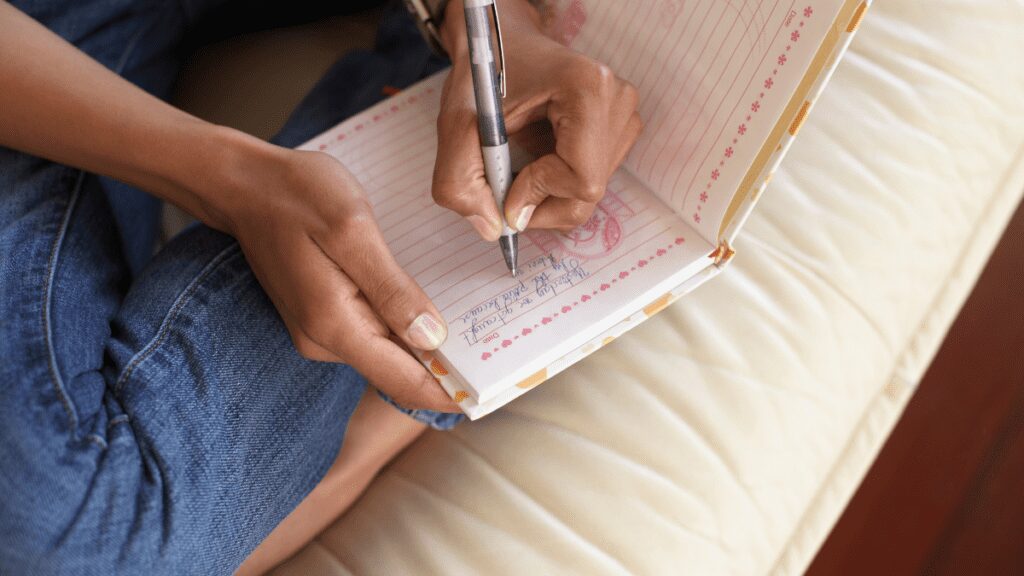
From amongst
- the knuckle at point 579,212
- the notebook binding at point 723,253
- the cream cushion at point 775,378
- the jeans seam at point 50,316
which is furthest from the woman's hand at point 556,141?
the jeans seam at point 50,316

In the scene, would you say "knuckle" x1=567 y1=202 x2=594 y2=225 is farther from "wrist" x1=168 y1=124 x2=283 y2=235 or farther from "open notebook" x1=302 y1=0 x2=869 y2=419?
"wrist" x1=168 y1=124 x2=283 y2=235

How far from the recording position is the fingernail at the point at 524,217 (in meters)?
0.62

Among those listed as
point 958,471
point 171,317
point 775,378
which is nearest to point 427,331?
point 171,317

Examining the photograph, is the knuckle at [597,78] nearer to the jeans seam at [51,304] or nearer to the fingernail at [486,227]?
the fingernail at [486,227]

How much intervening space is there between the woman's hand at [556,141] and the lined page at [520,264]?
3 centimetres

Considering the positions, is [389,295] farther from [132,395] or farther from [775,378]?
[775,378]

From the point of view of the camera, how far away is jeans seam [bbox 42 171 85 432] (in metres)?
0.61

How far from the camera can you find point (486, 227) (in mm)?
617

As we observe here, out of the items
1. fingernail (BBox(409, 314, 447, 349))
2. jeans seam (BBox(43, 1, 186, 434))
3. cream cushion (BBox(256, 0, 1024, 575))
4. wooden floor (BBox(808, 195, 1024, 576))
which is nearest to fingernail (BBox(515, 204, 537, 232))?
fingernail (BBox(409, 314, 447, 349))

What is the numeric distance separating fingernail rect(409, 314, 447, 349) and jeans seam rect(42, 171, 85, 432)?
10.9 inches

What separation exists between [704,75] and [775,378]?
295 mm

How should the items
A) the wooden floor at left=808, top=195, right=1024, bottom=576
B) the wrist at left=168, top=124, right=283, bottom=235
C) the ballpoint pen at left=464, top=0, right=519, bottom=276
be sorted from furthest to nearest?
the wooden floor at left=808, top=195, right=1024, bottom=576
the wrist at left=168, top=124, right=283, bottom=235
the ballpoint pen at left=464, top=0, right=519, bottom=276

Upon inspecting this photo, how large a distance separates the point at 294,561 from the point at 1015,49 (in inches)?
36.2

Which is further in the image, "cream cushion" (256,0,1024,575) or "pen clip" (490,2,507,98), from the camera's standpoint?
"cream cushion" (256,0,1024,575)
